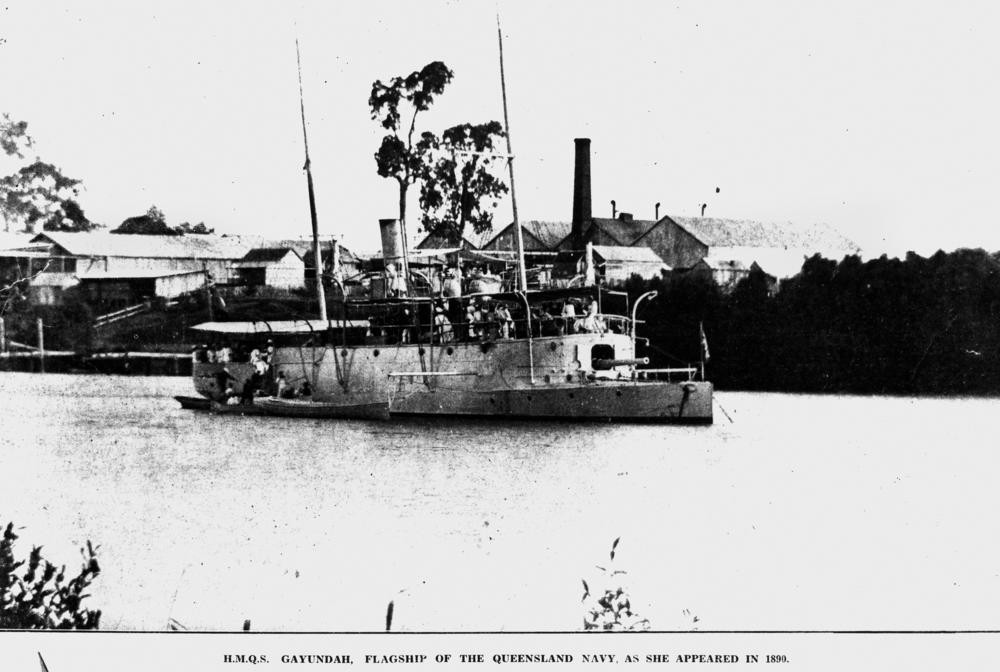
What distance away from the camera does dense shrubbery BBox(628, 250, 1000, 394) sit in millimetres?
34281

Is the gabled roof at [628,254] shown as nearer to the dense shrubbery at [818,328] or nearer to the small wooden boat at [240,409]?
the dense shrubbery at [818,328]

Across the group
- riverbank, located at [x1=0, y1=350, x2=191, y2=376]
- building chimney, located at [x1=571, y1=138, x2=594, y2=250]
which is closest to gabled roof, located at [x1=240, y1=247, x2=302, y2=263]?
riverbank, located at [x1=0, y1=350, x2=191, y2=376]

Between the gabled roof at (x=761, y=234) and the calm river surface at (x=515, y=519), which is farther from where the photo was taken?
the gabled roof at (x=761, y=234)

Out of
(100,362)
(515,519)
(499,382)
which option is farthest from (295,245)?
(515,519)

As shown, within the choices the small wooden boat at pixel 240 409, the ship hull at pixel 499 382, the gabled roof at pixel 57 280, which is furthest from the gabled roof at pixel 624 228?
the small wooden boat at pixel 240 409

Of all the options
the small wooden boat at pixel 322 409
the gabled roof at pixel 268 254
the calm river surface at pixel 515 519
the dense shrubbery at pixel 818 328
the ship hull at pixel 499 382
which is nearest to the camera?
the calm river surface at pixel 515 519

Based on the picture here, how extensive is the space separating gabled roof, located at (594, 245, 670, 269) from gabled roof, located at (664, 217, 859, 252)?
8.44ft

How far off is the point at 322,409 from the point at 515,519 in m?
17.9

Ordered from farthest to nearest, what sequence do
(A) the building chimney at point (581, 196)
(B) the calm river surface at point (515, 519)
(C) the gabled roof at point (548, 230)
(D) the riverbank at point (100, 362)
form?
(C) the gabled roof at point (548, 230) < (A) the building chimney at point (581, 196) < (D) the riverbank at point (100, 362) < (B) the calm river surface at point (515, 519)

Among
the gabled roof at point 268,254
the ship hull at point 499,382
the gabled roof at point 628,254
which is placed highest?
the gabled roof at point 268,254

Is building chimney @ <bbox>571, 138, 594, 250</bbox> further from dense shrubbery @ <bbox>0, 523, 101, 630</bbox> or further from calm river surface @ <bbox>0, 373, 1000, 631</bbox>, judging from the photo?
dense shrubbery @ <bbox>0, 523, 101, 630</bbox>

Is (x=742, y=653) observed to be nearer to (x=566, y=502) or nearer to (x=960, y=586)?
(x=960, y=586)

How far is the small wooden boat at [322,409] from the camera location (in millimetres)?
33375

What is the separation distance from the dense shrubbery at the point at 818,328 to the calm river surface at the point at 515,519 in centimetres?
354
